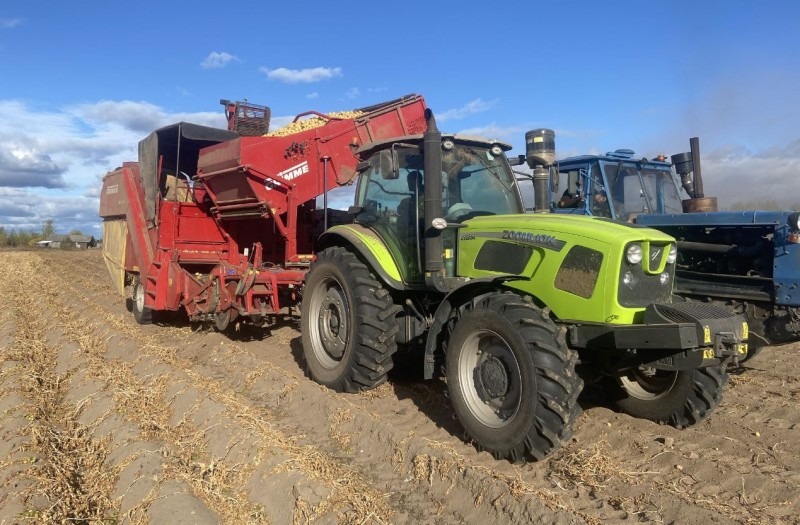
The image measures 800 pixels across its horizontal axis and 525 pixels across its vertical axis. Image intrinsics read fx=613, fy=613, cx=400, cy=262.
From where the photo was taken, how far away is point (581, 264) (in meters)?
3.93

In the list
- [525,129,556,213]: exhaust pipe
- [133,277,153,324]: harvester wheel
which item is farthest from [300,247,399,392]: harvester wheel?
[133,277,153,324]: harvester wheel

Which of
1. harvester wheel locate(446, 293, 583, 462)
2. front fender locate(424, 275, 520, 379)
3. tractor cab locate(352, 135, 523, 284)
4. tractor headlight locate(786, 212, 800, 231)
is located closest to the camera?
harvester wheel locate(446, 293, 583, 462)

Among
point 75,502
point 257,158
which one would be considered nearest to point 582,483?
point 75,502

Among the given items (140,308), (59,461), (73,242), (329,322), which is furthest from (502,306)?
(73,242)

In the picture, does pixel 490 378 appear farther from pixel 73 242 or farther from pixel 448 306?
pixel 73 242

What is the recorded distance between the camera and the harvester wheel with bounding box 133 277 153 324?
369 inches

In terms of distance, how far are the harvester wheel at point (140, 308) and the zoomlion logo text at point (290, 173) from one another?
3222 millimetres

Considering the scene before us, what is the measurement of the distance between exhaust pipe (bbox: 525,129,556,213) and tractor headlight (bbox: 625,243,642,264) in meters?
1.14

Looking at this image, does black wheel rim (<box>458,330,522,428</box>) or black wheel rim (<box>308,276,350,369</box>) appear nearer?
black wheel rim (<box>458,330,522,428</box>)

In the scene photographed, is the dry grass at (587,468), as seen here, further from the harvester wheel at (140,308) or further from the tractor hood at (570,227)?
the harvester wheel at (140,308)

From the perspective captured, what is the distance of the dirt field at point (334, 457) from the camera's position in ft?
11.1

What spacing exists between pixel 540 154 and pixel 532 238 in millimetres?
917

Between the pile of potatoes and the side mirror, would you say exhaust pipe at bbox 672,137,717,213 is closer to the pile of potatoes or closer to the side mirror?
the side mirror

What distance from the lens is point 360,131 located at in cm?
788
